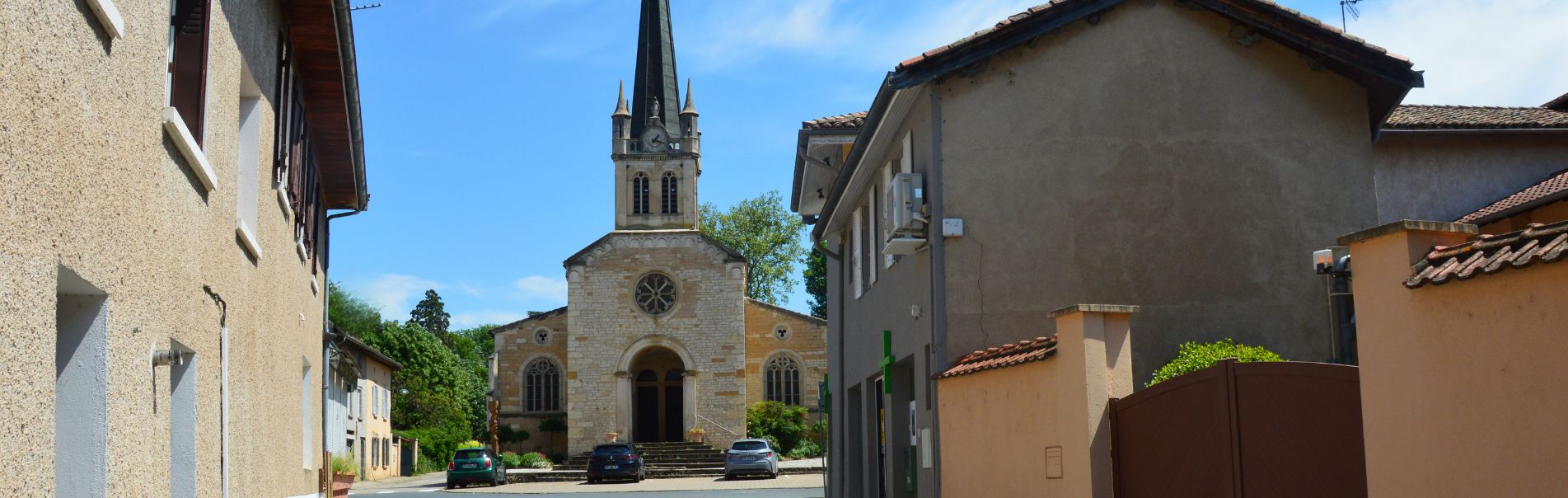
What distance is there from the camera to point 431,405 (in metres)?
61.5

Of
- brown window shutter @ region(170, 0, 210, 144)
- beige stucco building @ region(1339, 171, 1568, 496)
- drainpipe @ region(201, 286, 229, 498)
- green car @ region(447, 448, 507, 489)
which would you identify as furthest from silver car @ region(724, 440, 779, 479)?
beige stucco building @ region(1339, 171, 1568, 496)

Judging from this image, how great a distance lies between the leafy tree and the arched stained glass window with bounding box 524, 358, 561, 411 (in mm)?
17254

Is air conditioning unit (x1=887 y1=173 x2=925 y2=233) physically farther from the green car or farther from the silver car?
the silver car

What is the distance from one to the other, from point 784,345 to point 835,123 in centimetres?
3884

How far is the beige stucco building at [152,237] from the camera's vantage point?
4.12 metres

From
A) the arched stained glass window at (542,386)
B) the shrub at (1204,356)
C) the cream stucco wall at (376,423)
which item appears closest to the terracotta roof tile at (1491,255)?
the shrub at (1204,356)

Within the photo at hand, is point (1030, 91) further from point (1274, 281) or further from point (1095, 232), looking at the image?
point (1274, 281)

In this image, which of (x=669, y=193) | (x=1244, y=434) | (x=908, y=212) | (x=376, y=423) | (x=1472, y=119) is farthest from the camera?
(x=669, y=193)

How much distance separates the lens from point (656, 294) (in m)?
56.0

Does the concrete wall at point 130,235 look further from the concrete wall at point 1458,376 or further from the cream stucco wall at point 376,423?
the cream stucco wall at point 376,423

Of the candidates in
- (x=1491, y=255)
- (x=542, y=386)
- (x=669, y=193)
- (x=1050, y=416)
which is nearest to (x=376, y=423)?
(x=542, y=386)

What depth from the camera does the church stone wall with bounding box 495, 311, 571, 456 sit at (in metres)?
56.8

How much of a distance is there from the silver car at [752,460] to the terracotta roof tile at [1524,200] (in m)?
27.9

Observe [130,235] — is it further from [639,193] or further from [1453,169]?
[639,193]
